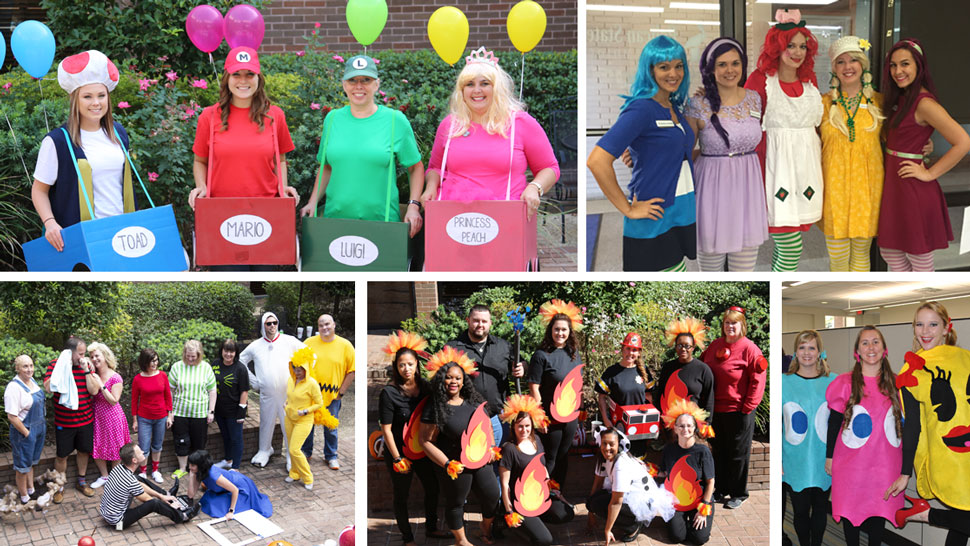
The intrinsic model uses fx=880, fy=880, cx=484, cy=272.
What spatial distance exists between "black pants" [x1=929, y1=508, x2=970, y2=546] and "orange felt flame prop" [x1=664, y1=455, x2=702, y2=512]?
1.30 metres

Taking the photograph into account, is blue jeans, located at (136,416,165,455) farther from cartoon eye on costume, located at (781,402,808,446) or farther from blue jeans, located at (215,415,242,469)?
cartoon eye on costume, located at (781,402,808,446)

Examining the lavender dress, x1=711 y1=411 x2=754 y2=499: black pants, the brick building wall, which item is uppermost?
the brick building wall

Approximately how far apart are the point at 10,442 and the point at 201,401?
96 cm

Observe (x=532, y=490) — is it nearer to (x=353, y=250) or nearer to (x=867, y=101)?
(x=353, y=250)

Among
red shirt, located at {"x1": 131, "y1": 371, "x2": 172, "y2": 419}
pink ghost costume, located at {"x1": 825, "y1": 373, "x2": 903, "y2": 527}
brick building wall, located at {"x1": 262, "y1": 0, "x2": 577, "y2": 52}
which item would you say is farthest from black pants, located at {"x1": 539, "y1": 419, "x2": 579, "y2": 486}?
brick building wall, located at {"x1": 262, "y1": 0, "x2": 577, "y2": 52}

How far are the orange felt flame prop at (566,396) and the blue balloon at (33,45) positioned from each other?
316 centimetres

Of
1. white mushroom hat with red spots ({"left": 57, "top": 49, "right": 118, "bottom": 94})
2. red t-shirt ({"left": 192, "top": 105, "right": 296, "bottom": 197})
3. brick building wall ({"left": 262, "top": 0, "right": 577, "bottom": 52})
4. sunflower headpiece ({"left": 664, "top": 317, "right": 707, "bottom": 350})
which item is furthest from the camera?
brick building wall ({"left": 262, "top": 0, "right": 577, "bottom": 52})

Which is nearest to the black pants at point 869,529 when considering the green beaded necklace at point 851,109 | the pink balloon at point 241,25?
the green beaded necklace at point 851,109

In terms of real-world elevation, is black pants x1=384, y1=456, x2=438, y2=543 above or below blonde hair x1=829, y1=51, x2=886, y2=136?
below

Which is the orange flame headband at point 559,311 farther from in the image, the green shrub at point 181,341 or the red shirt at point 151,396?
the red shirt at point 151,396

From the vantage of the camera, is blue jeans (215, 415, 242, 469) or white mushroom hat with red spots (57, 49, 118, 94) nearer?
white mushroom hat with red spots (57, 49, 118, 94)

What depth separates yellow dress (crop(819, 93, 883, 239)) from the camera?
4566 millimetres

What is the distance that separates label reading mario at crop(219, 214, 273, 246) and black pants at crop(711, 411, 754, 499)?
2.43 m

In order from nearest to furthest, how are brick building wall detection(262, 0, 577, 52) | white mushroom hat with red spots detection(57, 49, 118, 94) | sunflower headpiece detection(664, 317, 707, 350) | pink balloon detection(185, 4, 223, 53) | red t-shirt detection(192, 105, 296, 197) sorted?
white mushroom hat with red spots detection(57, 49, 118, 94) < red t-shirt detection(192, 105, 296, 197) < sunflower headpiece detection(664, 317, 707, 350) < pink balloon detection(185, 4, 223, 53) < brick building wall detection(262, 0, 577, 52)
